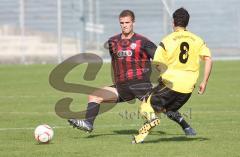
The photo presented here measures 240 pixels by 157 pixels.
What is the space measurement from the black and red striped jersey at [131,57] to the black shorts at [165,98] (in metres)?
1.28

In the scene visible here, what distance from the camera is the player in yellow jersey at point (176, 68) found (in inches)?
453

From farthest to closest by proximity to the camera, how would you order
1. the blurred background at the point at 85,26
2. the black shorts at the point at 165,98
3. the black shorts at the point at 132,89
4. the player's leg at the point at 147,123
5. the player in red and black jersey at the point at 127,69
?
the blurred background at the point at 85,26, the black shorts at the point at 132,89, the player in red and black jersey at the point at 127,69, the black shorts at the point at 165,98, the player's leg at the point at 147,123

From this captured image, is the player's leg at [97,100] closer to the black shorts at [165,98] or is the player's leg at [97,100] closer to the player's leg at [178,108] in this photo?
the player's leg at [178,108]

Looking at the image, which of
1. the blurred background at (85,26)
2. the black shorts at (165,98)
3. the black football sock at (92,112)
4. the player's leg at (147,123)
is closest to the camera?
the player's leg at (147,123)

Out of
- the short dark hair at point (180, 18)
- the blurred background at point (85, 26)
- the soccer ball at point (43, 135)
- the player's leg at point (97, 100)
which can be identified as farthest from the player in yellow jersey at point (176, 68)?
the blurred background at point (85, 26)

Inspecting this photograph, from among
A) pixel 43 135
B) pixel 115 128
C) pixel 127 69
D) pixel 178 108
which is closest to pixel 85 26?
pixel 115 128

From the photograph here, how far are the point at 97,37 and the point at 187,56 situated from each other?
90.4 ft

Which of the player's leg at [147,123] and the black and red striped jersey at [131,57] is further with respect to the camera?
the black and red striped jersey at [131,57]

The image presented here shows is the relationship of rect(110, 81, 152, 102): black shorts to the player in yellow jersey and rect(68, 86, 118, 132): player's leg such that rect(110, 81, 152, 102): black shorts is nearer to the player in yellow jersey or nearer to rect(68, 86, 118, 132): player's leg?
rect(68, 86, 118, 132): player's leg

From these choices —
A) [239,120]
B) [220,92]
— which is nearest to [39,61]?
[220,92]

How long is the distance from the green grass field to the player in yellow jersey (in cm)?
50

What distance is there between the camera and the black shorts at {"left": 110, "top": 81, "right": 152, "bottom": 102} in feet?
43.0

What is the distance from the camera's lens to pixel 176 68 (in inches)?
456

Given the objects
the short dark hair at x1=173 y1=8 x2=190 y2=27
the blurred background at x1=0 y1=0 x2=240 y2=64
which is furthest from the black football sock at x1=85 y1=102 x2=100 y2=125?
the blurred background at x1=0 y1=0 x2=240 y2=64
